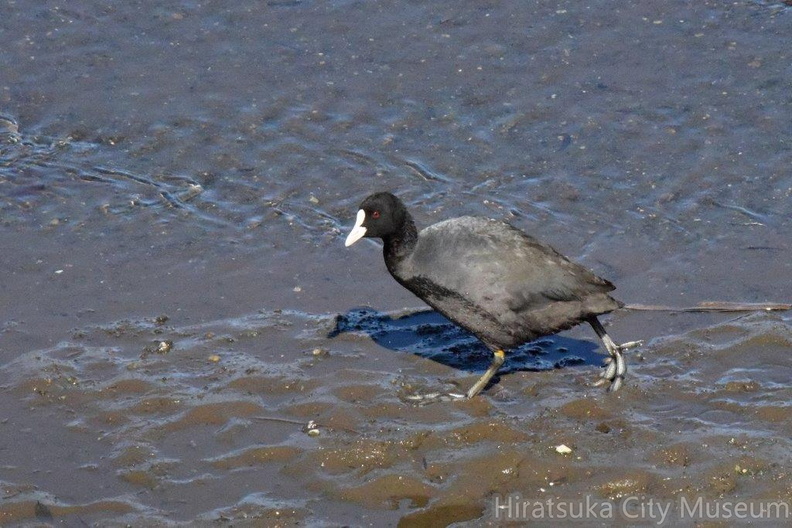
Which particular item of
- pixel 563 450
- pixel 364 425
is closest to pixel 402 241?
pixel 364 425

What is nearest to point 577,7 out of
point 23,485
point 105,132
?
point 105,132

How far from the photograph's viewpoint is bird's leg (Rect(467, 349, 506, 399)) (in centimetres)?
732

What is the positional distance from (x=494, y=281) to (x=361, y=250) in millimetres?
1827

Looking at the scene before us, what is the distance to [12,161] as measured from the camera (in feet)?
31.6

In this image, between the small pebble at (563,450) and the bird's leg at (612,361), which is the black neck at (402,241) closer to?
the bird's leg at (612,361)

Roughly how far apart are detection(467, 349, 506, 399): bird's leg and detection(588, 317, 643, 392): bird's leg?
652 mm

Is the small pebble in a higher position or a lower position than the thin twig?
lower

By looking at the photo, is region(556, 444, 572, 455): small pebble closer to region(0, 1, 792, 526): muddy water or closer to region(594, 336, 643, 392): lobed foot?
region(0, 1, 792, 526): muddy water

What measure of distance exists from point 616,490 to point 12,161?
5.99 m

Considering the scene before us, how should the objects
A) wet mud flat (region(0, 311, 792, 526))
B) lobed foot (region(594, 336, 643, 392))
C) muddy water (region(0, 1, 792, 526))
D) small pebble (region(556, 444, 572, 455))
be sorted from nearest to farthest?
wet mud flat (region(0, 311, 792, 526)) < muddy water (region(0, 1, 792, 526)) < small pebble (region(556, 444, 572, 455)) < lobed foot (region(594, 336, 643, 392))

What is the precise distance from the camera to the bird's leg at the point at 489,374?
7320mm

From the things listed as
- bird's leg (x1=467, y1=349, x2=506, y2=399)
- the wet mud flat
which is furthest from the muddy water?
bird's leg (x1=467, y1=349, x2=506, y2=399)

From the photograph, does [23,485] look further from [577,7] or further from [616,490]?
[577,7]

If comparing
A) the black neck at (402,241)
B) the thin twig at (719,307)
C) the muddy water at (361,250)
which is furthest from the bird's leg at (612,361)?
the black neck at (402,241)
